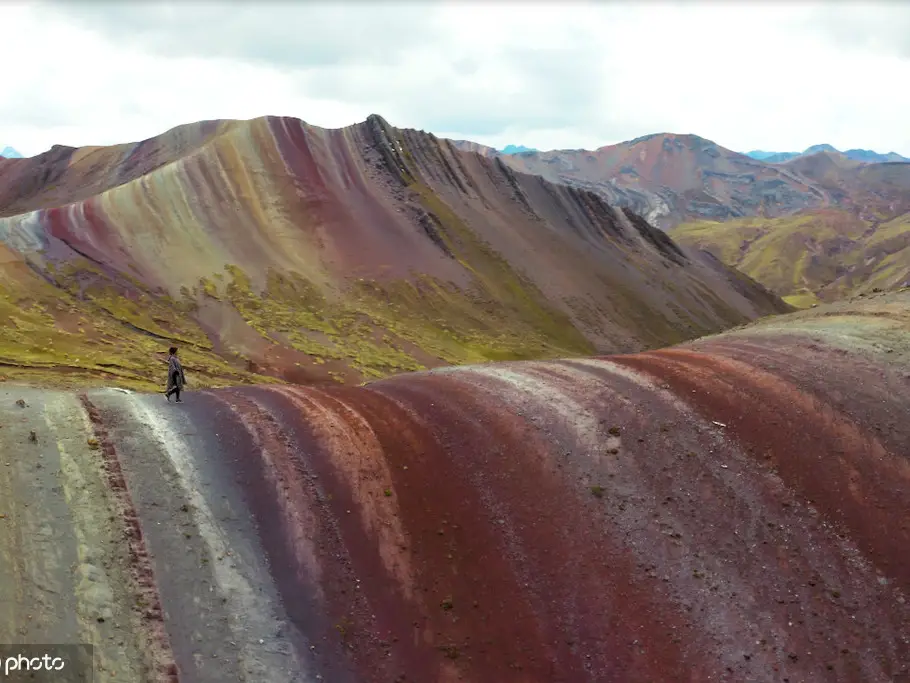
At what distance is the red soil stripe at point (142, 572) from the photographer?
504 inches

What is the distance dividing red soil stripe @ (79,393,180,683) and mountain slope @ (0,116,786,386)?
34.8ft

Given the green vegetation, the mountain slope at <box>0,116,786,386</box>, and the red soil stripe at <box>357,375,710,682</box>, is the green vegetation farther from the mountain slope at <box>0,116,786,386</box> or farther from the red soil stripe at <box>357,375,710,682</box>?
→ the red soil stripe at <box>357,375,710,682</box>

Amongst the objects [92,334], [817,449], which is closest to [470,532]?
[817,449]

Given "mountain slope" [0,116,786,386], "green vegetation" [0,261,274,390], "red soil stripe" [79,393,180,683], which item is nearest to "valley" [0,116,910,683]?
"red soil stripe" [79,393,180,683]

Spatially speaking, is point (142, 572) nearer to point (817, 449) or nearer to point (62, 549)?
point (62, 549)

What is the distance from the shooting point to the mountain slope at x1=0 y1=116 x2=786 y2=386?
1816 inches

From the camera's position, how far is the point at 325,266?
66375mm

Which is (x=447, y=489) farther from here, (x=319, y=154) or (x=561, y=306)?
(x=319, y=154)

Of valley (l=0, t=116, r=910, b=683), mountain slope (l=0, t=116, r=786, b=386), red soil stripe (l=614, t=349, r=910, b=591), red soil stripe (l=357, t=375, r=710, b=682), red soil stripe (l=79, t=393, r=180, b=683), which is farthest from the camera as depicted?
mountain slope (l=0, t=116, r=786, b=386)

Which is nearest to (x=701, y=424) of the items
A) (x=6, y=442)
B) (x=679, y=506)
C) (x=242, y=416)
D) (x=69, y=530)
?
(x=679, y=506)

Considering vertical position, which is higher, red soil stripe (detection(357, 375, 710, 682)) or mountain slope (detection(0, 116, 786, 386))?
mountain slope (detection(0, 116, 786, 386))

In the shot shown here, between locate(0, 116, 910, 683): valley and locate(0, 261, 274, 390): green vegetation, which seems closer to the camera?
locate(0, 116, 910, 683): valley

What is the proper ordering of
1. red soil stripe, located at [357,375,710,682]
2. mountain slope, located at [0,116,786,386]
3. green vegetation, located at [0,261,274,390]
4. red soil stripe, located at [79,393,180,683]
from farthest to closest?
mountain slope, located at [0,116,786,386] < green vegetation, located at [0,261,274,390] < red soil stripe, located at [357,375,710,682] < red soil stripe, located at [79,393,180,683]

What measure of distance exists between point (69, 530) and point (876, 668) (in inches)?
733
